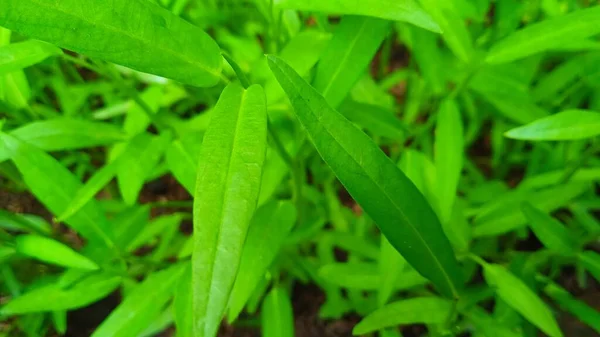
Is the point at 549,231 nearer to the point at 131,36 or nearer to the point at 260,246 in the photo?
the point at 260,246

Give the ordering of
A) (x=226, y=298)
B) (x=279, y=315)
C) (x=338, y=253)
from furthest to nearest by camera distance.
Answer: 1. (x=338, y=253)
2. (x=279, y=315)
3. (x=226, y=298)

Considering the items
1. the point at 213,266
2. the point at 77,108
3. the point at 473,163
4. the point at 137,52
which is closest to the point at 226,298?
the point at 213,266

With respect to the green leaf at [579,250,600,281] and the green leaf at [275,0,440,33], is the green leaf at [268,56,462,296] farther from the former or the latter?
the green leaf at [579,250,600,281]

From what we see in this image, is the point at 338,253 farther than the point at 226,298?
Yes

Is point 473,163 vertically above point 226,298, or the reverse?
point 226,298

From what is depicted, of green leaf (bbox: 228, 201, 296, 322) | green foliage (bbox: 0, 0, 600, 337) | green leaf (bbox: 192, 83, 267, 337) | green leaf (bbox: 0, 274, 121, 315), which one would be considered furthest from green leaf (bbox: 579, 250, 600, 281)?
green leaf (bbox: 0, 274, 121, 315)

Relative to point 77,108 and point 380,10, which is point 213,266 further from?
point 77,108

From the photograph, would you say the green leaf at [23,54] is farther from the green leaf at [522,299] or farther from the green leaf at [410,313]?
the green leaf at [522,299]

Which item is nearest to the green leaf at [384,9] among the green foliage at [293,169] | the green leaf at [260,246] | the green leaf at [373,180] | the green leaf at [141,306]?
the green foliage at [293,169]
